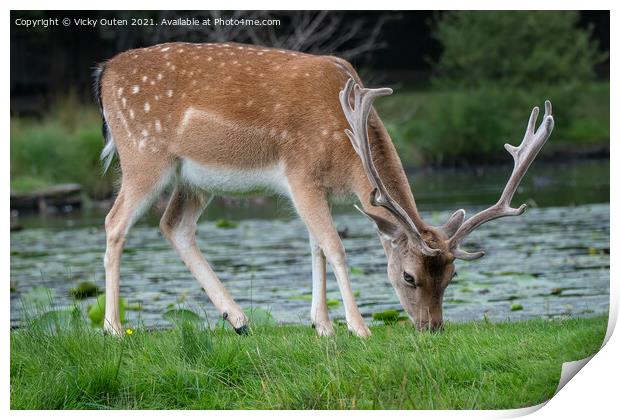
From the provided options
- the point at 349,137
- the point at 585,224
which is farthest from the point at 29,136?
the point at 585,224

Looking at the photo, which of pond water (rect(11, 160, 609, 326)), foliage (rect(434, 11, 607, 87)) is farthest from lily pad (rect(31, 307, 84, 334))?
foliage (rect(434, 11, 607, 87))

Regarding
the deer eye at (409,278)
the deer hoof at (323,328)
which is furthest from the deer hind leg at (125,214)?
the deer eye at (409,278)

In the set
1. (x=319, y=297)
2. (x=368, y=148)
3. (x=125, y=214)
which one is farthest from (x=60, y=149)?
(x=368, y=148)

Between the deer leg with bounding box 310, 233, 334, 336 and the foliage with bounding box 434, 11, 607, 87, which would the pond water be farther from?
the foliage with bounding box 434, 11, 607, 87

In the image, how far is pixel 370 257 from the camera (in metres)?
9.61

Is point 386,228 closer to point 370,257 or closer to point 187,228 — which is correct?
point 187,228

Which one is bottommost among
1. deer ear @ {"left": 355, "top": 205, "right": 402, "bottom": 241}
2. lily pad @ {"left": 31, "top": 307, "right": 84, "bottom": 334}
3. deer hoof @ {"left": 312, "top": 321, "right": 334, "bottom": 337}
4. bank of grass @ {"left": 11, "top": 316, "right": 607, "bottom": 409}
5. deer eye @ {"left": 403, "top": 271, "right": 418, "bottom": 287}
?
deer hoof @ {"left": 312, "top": 321, "right": 334, "bottom": 337}

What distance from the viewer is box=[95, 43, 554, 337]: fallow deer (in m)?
6.00

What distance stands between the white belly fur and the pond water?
0.24m

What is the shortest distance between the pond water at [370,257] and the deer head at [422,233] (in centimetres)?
90

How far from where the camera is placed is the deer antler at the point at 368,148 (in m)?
5.77

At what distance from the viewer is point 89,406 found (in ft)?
17.3

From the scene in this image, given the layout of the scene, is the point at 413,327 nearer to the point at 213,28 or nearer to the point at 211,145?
the point at 211,145

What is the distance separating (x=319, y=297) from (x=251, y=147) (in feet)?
2.85
